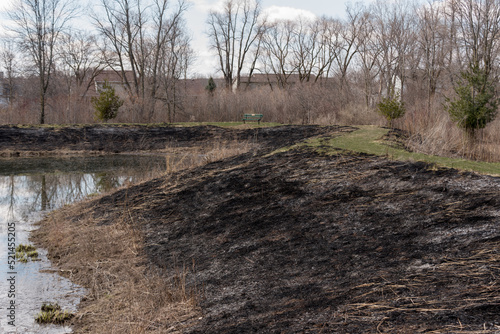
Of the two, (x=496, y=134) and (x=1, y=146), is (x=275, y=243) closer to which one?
(x=496, y=134)

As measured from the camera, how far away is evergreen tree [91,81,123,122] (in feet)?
91.4

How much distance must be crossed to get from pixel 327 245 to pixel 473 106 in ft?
32.9

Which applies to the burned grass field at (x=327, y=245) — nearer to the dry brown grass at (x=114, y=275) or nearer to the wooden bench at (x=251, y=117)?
the dry brown grass at (x=114, y=275)

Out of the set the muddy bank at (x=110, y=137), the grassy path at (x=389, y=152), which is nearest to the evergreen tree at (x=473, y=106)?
the grassy path at (x=389, y=152)

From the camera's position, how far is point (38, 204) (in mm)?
12039

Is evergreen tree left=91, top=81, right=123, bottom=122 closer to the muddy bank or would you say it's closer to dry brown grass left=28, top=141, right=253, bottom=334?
the muddy bank

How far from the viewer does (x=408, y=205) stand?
6535mm

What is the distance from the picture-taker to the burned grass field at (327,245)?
159 inches

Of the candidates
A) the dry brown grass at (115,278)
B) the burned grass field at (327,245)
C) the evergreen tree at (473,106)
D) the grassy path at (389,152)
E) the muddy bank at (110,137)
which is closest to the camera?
the burned grass field at (327,245)

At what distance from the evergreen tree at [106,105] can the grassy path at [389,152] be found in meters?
19.3

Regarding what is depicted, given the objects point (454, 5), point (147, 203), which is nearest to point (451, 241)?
point (147, 203)

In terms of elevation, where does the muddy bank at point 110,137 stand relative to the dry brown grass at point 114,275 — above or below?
above

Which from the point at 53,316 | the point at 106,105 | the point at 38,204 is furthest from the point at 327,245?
the point at 106,105

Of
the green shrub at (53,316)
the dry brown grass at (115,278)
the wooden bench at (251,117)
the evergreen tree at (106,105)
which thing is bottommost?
the green shrub at (53,316)
